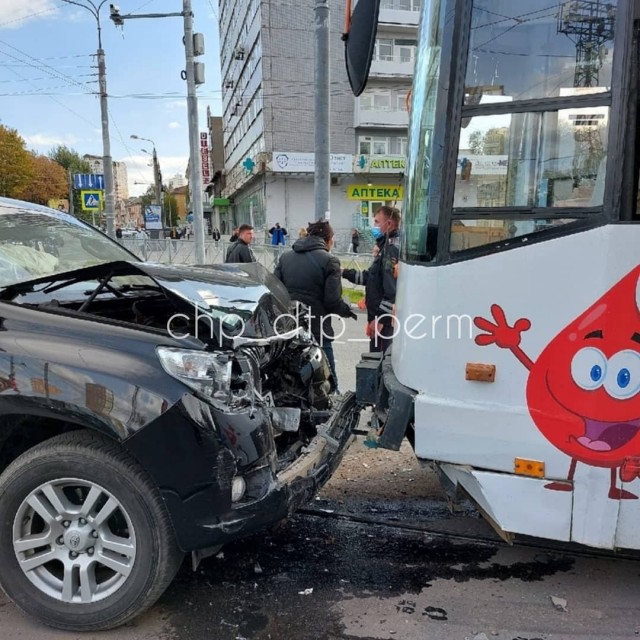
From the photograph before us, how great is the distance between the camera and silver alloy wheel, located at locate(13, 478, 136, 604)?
2555 millimetres

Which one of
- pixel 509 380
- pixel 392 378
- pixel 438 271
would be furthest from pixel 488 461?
pixel 438 271

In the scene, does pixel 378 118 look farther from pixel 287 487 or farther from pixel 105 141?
pixel 287 487

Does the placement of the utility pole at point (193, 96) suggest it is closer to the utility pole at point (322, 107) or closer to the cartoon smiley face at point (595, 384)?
the utility pole at point (322, 107)

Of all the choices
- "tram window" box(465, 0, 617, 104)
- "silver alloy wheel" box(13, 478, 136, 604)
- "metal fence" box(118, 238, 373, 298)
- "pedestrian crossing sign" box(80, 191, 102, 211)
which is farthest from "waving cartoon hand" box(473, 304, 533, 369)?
"pedestrian crossing sign" box(80, 191, 102, 211)

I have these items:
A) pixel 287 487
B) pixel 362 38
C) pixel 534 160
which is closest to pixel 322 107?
pixel 362 38

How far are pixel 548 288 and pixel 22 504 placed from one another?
249 cm

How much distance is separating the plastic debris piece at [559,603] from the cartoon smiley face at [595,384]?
2.71 feet

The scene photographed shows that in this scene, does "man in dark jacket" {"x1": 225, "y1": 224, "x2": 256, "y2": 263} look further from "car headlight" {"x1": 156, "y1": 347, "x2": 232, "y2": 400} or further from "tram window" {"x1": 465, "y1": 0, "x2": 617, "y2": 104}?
"tram window" {"x1": 465, "y1": 0, "x2": 617, "y2": 104}

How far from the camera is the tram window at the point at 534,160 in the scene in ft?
7.98

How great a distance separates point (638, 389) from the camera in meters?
2.45

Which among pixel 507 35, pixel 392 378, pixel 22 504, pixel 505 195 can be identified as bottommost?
pixel 22 504

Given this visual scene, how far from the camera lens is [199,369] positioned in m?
2.56

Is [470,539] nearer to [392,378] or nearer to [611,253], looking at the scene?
[392,378]

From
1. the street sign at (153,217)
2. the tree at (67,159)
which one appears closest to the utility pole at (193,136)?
the street sign at (153,217)
